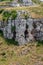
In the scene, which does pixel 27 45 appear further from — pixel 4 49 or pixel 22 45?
pixel 4 49

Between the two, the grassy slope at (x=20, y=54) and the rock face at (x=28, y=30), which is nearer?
the grassy slope at (x=20, y=54)

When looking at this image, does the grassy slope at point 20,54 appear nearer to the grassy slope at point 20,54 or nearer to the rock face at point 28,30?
the grassy slope at point 20,54

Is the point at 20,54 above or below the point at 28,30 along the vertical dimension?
below

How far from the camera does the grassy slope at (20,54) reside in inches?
929

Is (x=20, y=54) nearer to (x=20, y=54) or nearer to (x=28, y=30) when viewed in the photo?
(x=20, y=54)

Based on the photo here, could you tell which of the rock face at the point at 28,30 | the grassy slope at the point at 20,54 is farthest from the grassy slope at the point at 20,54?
the rock face at the point at 28,30

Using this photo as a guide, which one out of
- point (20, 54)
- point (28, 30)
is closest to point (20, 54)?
point (20, 54)

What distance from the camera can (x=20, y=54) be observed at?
25094mm

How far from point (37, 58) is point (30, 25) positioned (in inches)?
168

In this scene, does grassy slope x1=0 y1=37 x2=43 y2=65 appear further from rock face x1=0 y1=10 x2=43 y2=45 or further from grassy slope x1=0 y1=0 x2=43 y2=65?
rock face x1=0 y1=10 x2=43 y2=45

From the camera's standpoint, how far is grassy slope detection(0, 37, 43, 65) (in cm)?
2359

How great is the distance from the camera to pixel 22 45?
87.5ft

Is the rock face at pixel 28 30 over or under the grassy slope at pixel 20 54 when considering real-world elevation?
over

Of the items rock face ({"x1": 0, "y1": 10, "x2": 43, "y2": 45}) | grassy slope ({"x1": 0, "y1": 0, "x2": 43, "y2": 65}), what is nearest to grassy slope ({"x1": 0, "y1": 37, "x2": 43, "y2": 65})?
grassy slope ({"x1": 0, "y1": 0, "x2": 43, "y2": 65})
